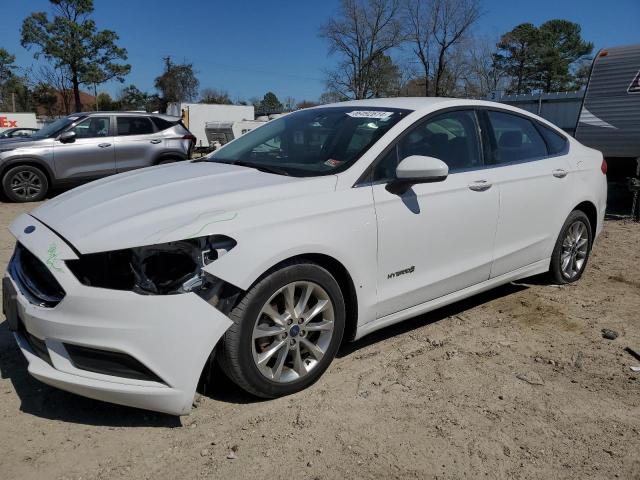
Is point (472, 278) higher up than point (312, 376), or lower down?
higher up

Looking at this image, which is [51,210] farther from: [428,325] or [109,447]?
[428,325]

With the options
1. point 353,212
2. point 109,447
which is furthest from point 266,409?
point 353,212

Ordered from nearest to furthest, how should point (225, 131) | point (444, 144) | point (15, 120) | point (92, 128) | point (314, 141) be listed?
point (314, 141) → point (444, 144) → point (92, 128) → point (225, 131) → point (15, 120)

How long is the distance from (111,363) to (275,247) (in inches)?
36.6

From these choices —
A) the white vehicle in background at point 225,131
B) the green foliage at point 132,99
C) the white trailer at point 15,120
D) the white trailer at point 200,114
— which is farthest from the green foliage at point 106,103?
the white vehicle in background at point 225,131

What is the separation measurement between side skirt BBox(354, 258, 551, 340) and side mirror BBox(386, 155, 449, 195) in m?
0.79

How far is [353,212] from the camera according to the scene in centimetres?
298

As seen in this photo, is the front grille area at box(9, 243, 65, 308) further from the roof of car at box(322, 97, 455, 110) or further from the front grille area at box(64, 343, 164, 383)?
the roof of car at box(322, 97, 455, 110)

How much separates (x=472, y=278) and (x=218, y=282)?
80.7 inches

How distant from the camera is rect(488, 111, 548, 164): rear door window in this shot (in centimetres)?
402

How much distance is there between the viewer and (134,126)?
10.7m

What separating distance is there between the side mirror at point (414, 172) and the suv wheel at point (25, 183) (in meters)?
8.71

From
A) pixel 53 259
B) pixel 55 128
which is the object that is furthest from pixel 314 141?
pixel 55 128

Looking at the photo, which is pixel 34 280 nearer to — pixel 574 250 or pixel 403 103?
pixel 403 103
